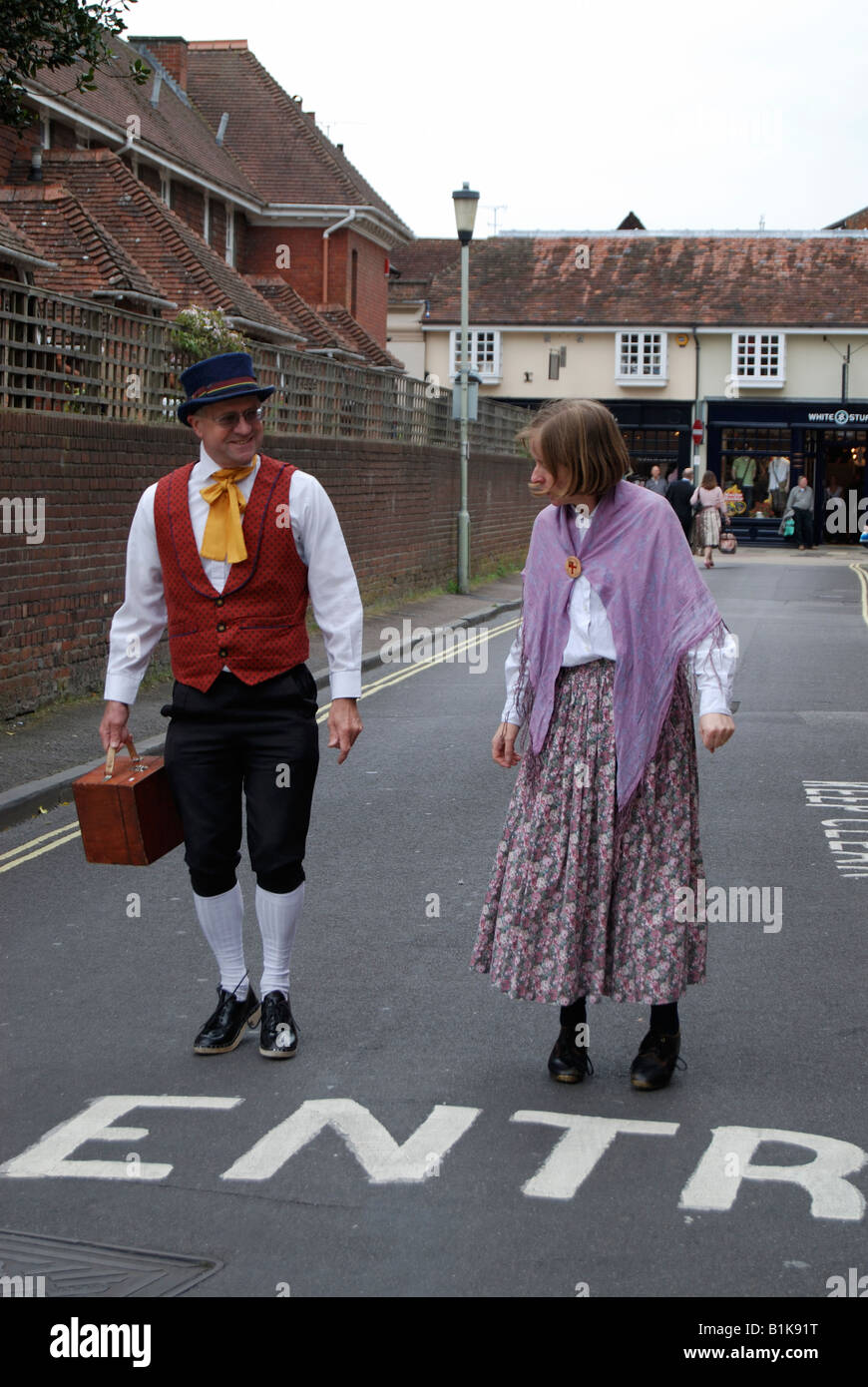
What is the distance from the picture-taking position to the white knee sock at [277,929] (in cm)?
481

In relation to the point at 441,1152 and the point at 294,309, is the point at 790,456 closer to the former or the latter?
the point at 294,309

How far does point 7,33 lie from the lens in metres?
8.91

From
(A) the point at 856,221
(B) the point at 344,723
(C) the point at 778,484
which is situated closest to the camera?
(B) the point at 344,723

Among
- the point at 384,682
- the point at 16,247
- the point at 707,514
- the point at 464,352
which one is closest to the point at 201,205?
the point at 707,514

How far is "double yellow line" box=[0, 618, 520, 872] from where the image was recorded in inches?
299

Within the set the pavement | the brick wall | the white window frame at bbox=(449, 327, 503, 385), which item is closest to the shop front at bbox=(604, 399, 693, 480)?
the white window frame at bbox=(449, 327, 503, 385)

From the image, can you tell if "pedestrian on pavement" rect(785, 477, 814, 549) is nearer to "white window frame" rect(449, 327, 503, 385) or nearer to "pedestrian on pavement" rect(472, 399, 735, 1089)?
"white window frame" rect(449, 327, 503, 385)

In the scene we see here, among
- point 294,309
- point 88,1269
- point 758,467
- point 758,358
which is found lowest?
point 88,1269

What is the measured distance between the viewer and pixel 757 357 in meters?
49.4

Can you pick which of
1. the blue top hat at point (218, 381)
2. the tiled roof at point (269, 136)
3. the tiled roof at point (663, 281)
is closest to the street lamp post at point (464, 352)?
the tiled roof at point (269, 136)

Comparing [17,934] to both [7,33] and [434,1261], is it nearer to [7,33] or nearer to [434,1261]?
[434,1261]

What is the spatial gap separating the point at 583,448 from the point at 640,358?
4722cm

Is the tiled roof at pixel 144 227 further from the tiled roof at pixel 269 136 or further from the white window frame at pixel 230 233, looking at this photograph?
the tiled roof at pixel 269 136

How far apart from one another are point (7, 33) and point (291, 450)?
8.76 metres
